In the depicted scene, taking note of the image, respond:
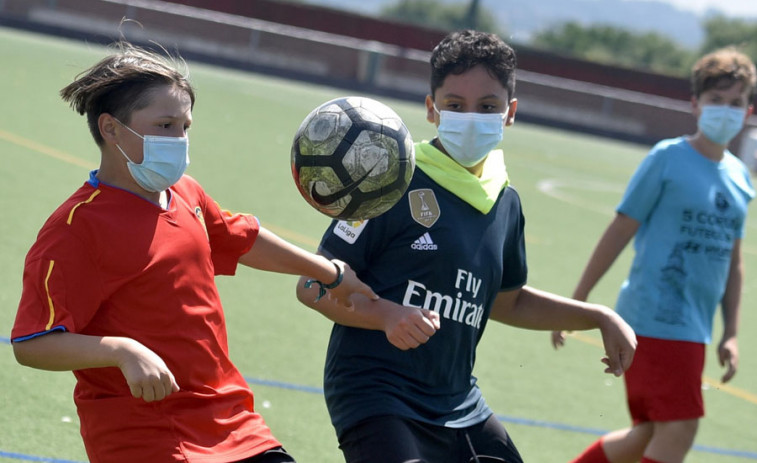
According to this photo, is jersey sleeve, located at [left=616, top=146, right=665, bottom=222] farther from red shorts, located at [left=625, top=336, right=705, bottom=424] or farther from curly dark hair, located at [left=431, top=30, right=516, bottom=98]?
curly dark hair, located at [left=431, top=30, right=516, bottom=98]

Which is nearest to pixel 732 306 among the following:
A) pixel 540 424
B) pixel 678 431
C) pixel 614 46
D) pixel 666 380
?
pixel 666 380

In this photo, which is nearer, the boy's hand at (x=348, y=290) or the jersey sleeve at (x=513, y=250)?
the boy's hand at (x=348, y=290)

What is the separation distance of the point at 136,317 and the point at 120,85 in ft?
Answer: 2.41

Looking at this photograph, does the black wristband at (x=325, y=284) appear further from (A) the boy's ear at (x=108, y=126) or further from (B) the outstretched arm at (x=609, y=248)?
(B) the outstretched arm at (x=609, y=248)

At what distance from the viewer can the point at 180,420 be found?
11.1 ft

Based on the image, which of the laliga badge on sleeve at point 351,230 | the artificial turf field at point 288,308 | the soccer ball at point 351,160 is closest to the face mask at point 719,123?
the artificial turf field at point 288,308

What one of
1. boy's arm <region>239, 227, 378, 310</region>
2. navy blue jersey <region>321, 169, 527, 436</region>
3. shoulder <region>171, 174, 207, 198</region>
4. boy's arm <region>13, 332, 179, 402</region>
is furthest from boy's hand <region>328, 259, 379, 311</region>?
boy's arm <region>13, 332, 179, 402</region>

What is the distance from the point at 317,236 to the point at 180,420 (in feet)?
23.8

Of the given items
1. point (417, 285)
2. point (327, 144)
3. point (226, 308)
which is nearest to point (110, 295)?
point (327, 144)

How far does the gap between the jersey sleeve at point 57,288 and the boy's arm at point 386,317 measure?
78 centimetres

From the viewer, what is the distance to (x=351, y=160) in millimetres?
3441

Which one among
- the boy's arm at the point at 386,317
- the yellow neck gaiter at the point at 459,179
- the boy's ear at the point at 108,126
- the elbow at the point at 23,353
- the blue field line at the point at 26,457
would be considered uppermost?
the boy's ear at the point at 108,126

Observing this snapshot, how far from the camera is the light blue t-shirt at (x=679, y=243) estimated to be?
5414 mm

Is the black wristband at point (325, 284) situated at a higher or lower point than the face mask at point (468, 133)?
lower
